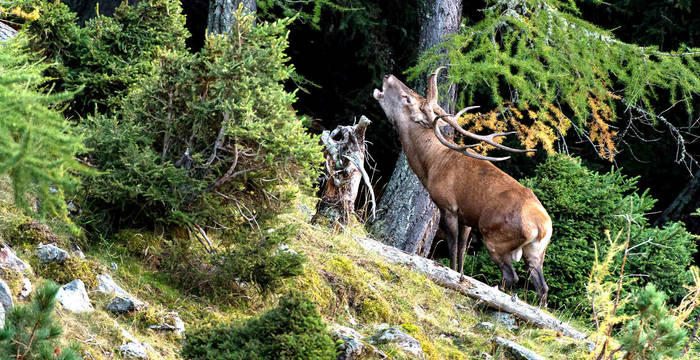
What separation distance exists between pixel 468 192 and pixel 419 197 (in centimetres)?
232

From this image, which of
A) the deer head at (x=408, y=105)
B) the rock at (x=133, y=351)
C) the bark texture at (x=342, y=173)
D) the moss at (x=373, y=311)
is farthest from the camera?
the deer head at (x=408, y=105)

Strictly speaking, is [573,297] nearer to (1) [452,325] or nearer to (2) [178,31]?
(1) [452,325]

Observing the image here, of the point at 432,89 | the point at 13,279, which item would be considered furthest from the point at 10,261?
the point at 432,89

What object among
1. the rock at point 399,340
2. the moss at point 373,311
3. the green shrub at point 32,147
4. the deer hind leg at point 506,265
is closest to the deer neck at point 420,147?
the deer hind leg at point 506,265

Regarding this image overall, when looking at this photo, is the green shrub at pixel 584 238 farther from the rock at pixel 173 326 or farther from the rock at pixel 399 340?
the rock at pixel 173 326

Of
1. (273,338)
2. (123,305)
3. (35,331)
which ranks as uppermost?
(35,331)

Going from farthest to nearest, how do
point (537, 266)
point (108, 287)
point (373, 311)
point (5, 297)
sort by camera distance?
1. point (537, 266)
2. point (373, 311)
3. point (108, 287)
4. point (5, 297)

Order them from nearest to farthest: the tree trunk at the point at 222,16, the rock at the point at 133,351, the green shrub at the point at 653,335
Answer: the green shrub at the point at 653,335 < the rock at the point at 133,351 < the tree trunk at the point at 222,16

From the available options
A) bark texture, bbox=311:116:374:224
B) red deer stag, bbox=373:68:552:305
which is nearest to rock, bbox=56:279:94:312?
bark texture, bbox=311:116:374:224

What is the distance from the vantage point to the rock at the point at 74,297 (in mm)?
4547

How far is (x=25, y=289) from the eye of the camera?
4559mm

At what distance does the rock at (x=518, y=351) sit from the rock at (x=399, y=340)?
2.96 ft

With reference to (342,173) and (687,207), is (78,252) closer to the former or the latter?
(342,173)

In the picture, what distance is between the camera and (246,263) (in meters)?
5.38
